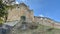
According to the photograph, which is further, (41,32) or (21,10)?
(21,10)

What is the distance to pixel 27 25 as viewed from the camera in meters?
10.4

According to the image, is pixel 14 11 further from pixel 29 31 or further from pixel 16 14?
pixel 29 31

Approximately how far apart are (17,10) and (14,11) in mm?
664

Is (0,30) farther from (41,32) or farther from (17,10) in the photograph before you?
(17,10)

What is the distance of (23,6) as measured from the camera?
39875mm

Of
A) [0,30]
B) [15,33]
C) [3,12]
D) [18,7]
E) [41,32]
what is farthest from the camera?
[18,7]

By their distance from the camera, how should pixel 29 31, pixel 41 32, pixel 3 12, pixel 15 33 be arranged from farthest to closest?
1. pixel 3 12
2. pixel 15 33
3. pixel 29 31
4. pixel 41 32

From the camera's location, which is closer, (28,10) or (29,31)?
(29,31)

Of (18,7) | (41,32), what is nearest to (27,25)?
(41,32)

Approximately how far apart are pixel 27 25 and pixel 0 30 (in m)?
1.95

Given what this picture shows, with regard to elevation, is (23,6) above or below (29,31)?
above

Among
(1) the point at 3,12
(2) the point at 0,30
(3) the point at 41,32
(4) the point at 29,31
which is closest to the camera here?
(3) the point at 41,32

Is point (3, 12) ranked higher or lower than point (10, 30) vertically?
higher

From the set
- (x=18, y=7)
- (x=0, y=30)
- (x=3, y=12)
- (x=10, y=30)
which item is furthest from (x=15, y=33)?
(x=18, y=7)
